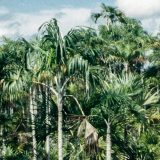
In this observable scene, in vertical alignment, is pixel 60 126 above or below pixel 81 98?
below

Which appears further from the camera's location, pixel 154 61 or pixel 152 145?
pixel 154 61

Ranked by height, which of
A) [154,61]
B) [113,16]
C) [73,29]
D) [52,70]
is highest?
[113,16]

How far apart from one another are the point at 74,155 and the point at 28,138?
871cm

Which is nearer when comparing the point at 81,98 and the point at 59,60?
the point at 59,60

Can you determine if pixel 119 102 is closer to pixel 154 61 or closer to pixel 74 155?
pixel 74 155

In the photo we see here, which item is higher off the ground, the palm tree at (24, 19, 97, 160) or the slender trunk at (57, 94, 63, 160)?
the palm tree at (24, 19, 97, 160)

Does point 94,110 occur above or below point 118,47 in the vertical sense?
below

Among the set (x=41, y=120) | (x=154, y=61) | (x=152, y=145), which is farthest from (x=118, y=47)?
(x=41, y=120)

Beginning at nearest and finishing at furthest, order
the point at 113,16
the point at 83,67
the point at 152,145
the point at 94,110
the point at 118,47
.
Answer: the point at 83,67 → the point at 94,110 → the point at 152,145 → the point at 118,47 → the point at 113,16

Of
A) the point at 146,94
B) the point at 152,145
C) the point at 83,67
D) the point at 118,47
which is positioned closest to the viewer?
the point at 83,67

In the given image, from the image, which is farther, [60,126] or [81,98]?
[81,98]

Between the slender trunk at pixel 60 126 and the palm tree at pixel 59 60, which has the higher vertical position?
the palm tree at pixel 59 60

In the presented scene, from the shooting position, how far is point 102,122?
52.5 feet

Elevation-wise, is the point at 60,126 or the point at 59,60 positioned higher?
the point at 59,60
